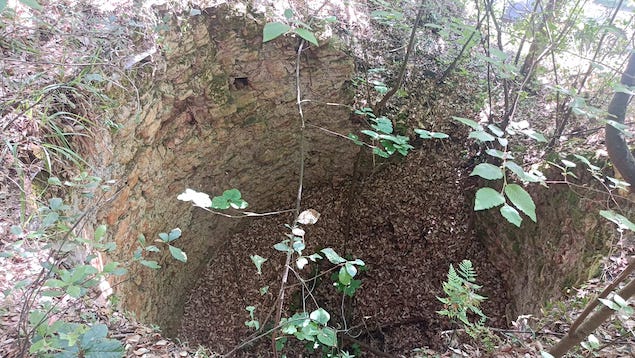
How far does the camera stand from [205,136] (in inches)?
129

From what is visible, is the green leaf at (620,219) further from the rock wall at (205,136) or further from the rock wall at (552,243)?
the rock wall at (205,136)

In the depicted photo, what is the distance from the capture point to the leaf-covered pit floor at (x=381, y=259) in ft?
11.9

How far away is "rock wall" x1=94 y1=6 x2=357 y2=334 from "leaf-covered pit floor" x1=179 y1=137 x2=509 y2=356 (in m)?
0.30

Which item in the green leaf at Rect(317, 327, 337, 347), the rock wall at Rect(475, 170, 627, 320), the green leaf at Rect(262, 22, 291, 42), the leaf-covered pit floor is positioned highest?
the green leaf at Rect(262, 22, 291, 42)

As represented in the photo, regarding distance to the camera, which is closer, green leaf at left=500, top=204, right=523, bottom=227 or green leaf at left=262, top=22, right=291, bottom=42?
green leaf at left=500, top=204, right=523, bottom=227

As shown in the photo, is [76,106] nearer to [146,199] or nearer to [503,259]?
[146,199]

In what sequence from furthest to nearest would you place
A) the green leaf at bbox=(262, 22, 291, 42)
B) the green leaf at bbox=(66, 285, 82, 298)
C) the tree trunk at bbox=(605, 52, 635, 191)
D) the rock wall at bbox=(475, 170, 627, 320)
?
the rock wall at bbox=(475, 170, 627, 320)
the tree trunk at bbox=(605, 52, 635, 191)
the green leaf at bbox=(66, 285, 82, 298)
the green leaf at bbox=(262, 22, 291, 42)

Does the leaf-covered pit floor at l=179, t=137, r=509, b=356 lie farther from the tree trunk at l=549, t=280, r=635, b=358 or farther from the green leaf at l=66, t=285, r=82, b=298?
the green leaf at l=66, t=285, r=82, b=298

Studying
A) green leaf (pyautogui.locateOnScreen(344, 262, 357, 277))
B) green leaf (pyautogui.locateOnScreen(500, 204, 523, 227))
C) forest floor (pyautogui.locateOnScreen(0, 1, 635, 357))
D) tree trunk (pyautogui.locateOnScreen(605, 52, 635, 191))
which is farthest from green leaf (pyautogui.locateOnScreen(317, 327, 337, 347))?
tree trunk (pyautogui.locateOnScreen(605, 52, 635, 191))

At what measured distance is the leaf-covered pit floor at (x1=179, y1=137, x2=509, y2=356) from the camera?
364 cm

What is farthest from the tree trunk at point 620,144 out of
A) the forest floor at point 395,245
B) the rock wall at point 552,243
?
the forest floor at point 395,245

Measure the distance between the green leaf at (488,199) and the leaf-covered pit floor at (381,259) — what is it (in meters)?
2.86

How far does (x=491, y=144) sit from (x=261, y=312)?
288cm

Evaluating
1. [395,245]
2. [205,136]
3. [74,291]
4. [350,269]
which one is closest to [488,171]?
[350,269]
